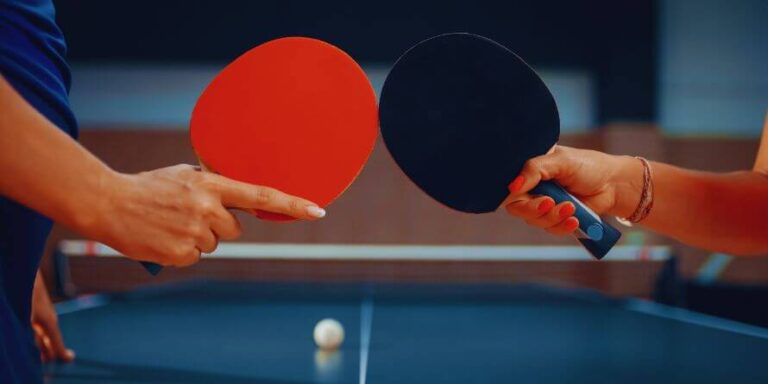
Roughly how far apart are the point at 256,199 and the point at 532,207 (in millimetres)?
718

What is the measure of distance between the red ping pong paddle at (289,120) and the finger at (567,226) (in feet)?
1.63

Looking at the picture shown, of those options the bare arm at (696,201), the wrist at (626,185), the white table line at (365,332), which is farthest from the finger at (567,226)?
the white table line at (365,332)

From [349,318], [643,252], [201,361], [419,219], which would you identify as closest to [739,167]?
[643,252]

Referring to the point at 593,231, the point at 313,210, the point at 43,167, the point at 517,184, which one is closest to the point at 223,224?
the point at 313,210

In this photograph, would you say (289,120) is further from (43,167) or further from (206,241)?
(43,167)

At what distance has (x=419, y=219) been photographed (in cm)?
1015

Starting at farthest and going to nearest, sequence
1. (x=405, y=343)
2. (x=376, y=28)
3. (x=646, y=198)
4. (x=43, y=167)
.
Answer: (x=376, y=28) < (x=405, y=343) < (x=646, y=198) < (x=43, y=167)

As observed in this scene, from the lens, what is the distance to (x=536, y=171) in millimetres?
1736

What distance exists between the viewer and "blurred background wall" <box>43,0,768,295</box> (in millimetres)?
9875

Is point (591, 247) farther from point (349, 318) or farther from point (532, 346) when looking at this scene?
point (349, 318)

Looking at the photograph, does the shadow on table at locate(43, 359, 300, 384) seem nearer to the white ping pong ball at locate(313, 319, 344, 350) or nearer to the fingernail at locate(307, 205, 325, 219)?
the white ping pong ball at locate(313, 319, 344, 350)

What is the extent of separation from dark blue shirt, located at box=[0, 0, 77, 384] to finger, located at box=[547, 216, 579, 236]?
113cm

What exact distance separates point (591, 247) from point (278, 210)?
0.76 metres

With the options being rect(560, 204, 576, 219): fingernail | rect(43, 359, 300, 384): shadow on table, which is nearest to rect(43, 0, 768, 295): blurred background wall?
rect(43, 359, 300, 384): shadow on table
